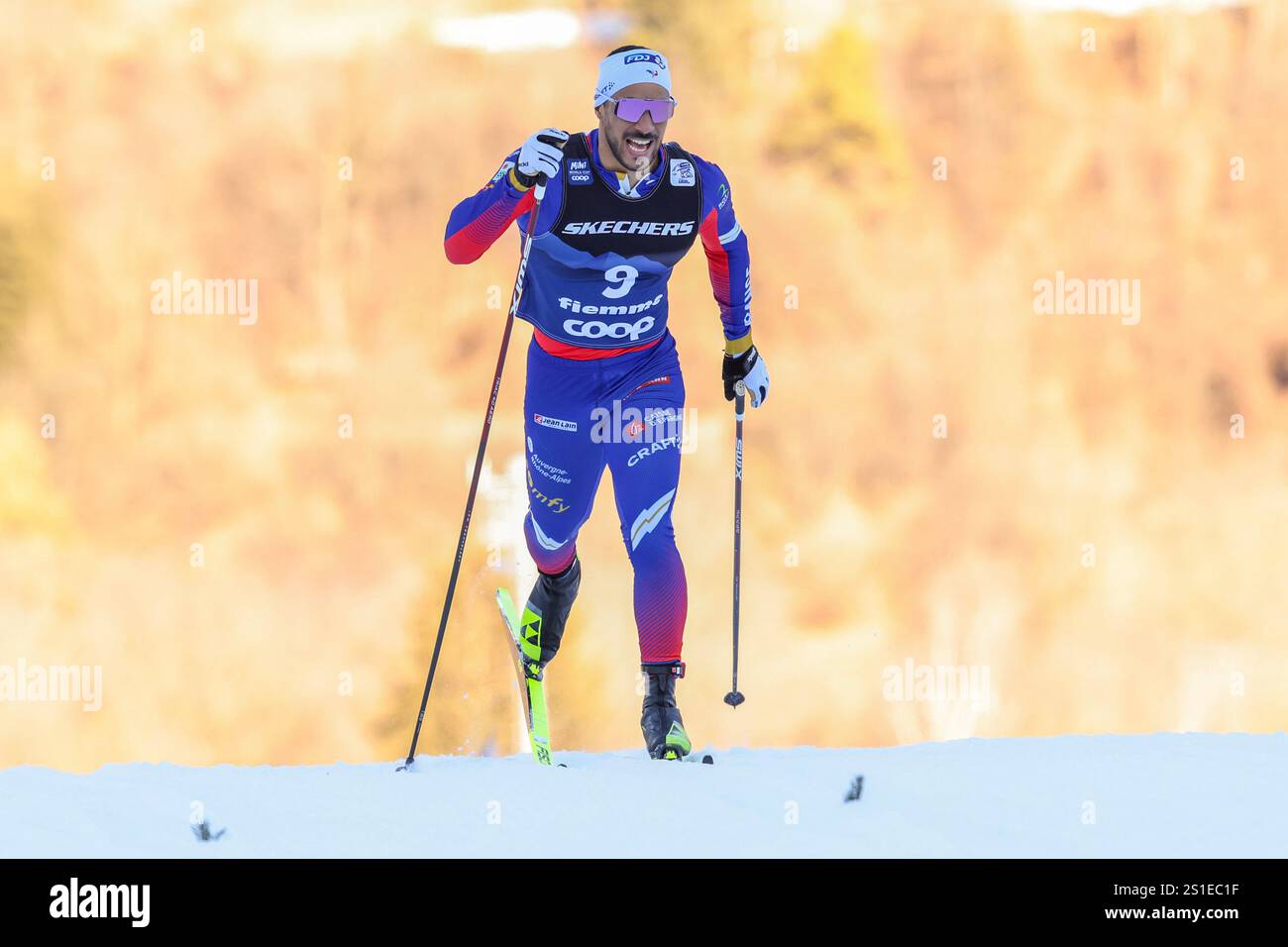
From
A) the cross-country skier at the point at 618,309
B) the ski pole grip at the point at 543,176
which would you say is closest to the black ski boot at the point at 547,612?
the cross-country skier at the point at 618,309

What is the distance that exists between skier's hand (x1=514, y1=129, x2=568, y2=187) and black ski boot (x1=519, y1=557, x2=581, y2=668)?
177 centimetres

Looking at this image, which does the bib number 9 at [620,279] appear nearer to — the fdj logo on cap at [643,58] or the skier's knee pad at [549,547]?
the fdj logo on cap at [643,58]

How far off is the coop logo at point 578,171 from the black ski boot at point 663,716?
1.98 m

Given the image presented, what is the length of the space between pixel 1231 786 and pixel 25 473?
4815cm

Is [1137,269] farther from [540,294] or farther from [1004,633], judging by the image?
[540,294]

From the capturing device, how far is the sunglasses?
5660 millimetres

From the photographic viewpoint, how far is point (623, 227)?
19.1 feet

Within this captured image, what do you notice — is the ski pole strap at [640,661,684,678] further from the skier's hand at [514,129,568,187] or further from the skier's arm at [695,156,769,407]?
the skier's hand at [514,129,568,187]

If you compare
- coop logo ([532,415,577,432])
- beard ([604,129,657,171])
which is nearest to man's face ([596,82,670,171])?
beard ([604,129,657,171])

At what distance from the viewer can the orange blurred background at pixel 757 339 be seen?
4188cm

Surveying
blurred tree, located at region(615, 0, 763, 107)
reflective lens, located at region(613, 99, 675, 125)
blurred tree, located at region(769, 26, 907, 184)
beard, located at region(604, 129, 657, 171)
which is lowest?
beard, located at region(604, 129, 657, 171)

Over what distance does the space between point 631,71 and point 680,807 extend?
113 inches
